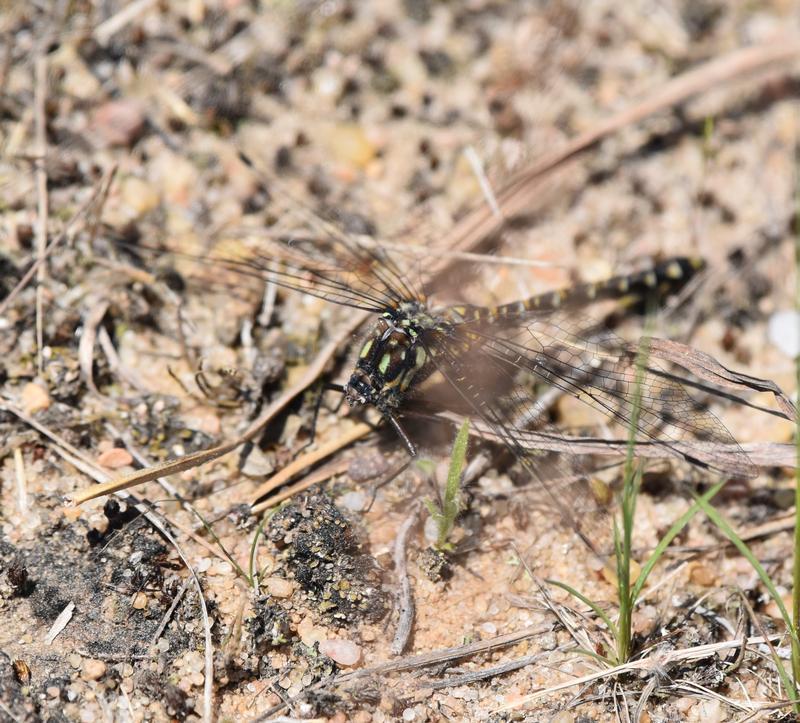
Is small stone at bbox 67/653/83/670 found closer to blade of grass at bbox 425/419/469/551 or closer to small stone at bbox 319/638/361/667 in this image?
small stone at bbox 319/638/361/667

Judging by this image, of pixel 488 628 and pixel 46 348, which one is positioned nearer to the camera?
pixel 488 628

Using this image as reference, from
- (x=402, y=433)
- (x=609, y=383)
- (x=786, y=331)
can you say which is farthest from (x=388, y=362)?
(x=786, y=331)

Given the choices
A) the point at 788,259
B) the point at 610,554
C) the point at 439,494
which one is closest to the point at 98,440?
the point at 439,494

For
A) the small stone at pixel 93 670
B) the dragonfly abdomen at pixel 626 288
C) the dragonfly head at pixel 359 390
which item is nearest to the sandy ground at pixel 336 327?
the small stone at pixel 93 670

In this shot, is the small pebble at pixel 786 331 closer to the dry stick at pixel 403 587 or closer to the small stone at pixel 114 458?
the dry stick at pixel 403 587

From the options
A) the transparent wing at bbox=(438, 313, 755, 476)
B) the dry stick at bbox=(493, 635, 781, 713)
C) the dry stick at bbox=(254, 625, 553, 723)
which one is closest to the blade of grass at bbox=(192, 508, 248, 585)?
the dry stick at bbox=(254, 625, 553, 723)

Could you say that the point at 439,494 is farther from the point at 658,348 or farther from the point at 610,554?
the point at 658,348

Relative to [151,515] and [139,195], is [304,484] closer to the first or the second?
[151,515]
